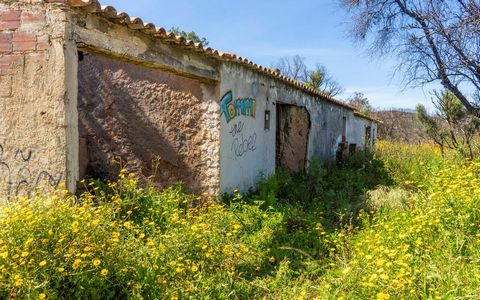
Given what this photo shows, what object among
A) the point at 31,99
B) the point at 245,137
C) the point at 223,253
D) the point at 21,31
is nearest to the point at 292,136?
the point at 245,137

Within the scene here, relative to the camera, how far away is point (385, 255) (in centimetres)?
364

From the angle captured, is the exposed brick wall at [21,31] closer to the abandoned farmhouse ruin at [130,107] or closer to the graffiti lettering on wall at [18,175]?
the abandoned farmhouse ruin at [130,107]

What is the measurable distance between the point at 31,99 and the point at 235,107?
3.52m

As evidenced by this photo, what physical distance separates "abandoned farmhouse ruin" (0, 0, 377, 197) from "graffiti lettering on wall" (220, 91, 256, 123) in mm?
18

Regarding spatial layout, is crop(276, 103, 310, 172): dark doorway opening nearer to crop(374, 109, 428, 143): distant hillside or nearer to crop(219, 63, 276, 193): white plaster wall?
crop(219, 63, 276, 193): white plaster wall

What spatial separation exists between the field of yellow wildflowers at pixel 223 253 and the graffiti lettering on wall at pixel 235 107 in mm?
1532

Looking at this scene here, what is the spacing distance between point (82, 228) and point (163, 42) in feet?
10.2

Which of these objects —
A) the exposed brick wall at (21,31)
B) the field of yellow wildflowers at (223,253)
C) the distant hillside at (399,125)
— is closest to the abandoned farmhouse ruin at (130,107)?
the exposed brick wall at (21,31)

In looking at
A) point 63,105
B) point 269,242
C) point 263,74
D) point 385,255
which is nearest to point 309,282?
point 385,255

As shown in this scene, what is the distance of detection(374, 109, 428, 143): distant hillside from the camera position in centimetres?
2423

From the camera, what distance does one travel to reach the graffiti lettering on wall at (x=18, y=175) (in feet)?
14.0

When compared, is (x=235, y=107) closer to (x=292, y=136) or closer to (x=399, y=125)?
(x=292, y=136)

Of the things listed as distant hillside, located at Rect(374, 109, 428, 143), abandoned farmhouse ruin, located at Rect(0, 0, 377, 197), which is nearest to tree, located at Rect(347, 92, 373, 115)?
distant hillside, located at Rect(374, 109, 428, 143)

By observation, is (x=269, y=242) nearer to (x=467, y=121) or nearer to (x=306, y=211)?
(x=306, y=211)
